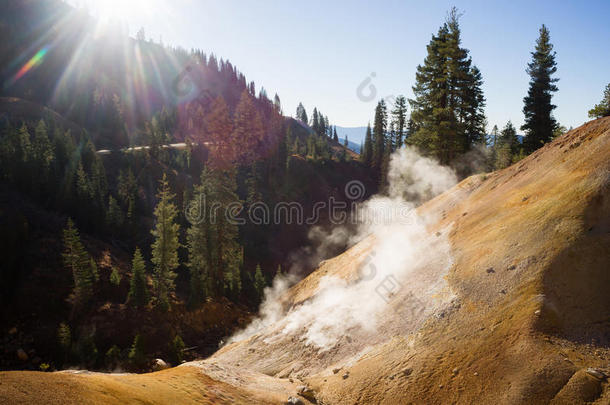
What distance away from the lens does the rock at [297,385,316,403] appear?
363 inches

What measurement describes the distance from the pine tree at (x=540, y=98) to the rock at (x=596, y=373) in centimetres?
3003

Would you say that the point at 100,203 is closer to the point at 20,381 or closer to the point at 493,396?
the point at 20,381

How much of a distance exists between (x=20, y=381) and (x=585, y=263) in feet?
41.8

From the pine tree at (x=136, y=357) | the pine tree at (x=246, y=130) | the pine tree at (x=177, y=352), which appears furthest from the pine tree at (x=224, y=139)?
the pine tree at (x=136, y=357)

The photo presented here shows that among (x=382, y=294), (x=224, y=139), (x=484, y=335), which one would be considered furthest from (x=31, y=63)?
(x=484, y=335)

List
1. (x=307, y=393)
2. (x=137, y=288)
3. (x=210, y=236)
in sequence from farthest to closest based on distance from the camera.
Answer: (x=210, y=236), (x=137, y=288), (x=307, y=393)

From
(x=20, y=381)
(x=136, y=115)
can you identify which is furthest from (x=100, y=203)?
(x=136, y=115)

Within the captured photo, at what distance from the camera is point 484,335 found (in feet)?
26.9

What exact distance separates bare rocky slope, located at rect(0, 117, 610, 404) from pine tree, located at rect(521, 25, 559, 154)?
66.6 feet

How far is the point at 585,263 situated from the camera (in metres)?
8.16

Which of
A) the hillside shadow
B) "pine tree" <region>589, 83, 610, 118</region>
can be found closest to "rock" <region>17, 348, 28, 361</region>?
the hillside shadow

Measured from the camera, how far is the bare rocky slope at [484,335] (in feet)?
21.5

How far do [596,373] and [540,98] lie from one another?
32.7 m

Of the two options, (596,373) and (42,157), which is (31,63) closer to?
(42,157)
